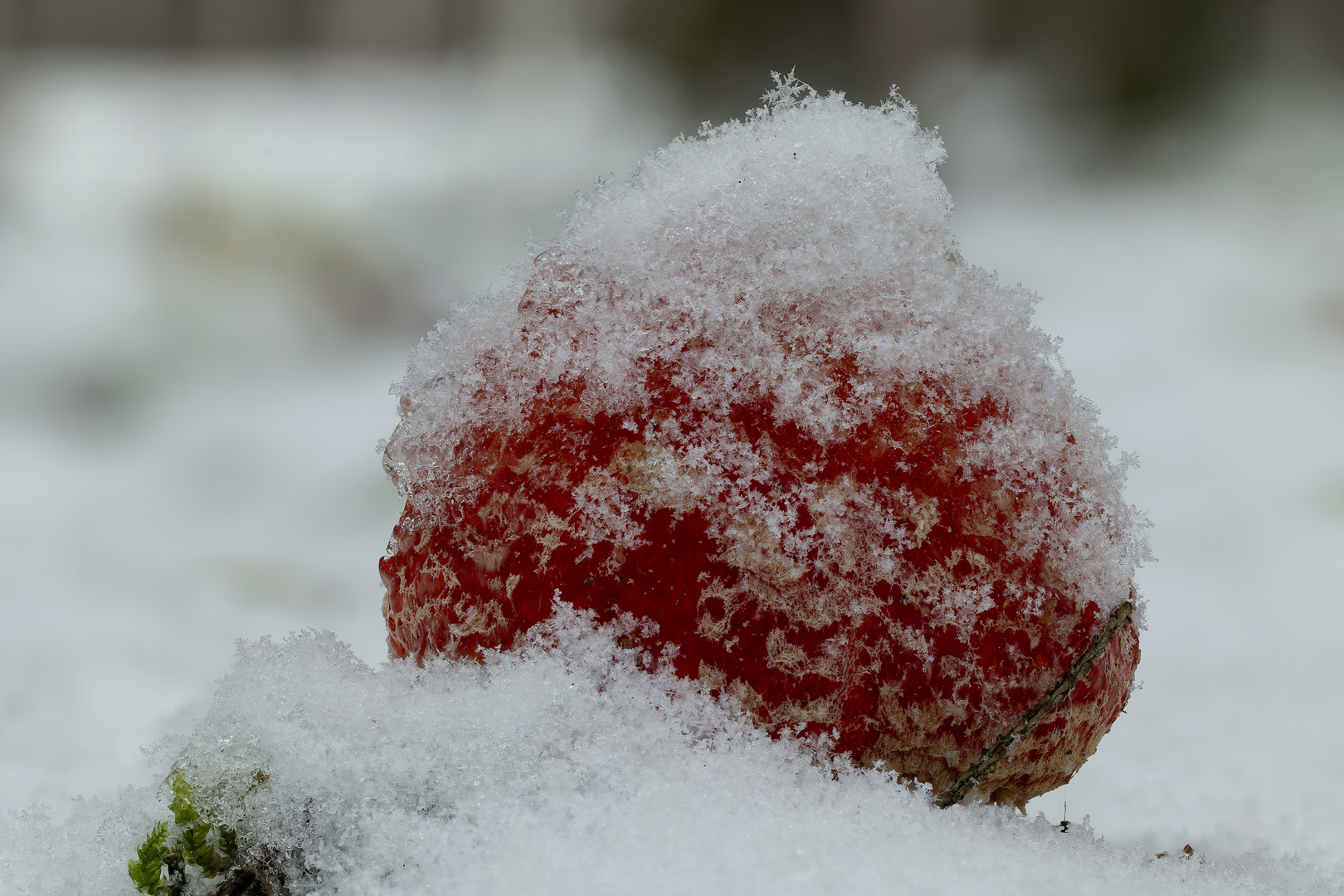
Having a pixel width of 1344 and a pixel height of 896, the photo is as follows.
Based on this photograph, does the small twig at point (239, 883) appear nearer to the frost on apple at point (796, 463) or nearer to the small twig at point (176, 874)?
the small twig at point (176, 874)

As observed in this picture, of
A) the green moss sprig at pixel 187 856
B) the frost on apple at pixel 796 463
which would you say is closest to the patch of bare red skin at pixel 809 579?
the frost on apple at pixel 796 463

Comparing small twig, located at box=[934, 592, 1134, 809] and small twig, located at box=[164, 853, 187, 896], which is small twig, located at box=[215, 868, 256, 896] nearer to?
small twig, located at box=[164, 853, 187, 896]

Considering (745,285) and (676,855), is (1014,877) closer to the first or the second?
(676,855)

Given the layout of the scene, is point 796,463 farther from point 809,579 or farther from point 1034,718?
point 1034,718

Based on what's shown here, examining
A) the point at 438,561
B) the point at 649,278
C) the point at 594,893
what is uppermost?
the point at 649,278

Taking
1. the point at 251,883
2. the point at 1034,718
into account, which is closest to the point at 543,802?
the point at 251,883

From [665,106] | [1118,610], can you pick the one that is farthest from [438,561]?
[665,106]

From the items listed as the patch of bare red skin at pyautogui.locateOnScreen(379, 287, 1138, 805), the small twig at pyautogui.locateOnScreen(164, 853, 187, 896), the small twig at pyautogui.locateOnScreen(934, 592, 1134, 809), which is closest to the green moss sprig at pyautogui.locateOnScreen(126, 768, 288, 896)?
the small twig at pyautogui.locateOnScreen(164, 853, 187, 896)
